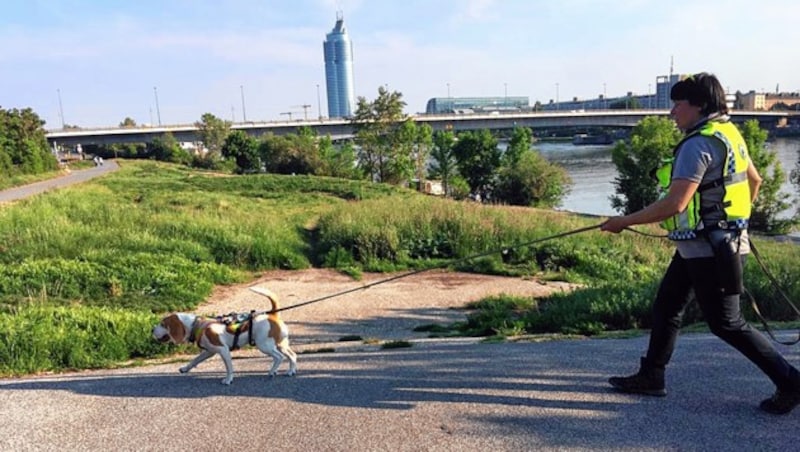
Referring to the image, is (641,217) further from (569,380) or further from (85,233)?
(85,233)

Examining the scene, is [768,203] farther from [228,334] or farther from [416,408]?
[228,334]

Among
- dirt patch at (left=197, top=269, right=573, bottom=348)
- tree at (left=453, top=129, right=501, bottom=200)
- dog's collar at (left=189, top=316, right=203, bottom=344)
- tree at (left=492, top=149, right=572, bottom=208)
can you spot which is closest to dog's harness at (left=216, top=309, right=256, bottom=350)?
dog's collar at (left=189, top=316, right=203, bottom=344)

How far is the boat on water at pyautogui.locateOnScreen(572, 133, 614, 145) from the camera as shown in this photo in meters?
99.3

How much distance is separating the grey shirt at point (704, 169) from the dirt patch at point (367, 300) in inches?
183

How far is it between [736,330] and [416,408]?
2.02 m

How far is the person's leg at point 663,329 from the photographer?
12.2 ft

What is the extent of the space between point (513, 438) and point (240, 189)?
31.4 metres

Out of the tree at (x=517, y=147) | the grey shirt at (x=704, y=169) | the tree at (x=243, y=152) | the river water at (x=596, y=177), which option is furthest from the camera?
the tree at (x=243, y=152)

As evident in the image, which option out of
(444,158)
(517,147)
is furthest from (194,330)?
(517,147)

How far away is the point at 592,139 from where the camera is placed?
103 m

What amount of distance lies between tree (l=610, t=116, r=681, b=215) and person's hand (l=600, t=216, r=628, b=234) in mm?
36263

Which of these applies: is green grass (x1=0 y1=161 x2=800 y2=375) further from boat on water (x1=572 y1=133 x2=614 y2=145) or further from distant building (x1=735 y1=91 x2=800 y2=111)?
distant building (x1=735 y1=91 x2=800 y2=111)

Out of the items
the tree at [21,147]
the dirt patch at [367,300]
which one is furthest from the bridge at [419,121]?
the dirt patch at [367,300]

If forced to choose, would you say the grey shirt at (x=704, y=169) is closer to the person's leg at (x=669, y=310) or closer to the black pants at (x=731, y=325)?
the black pants at (x=731, y=325)
